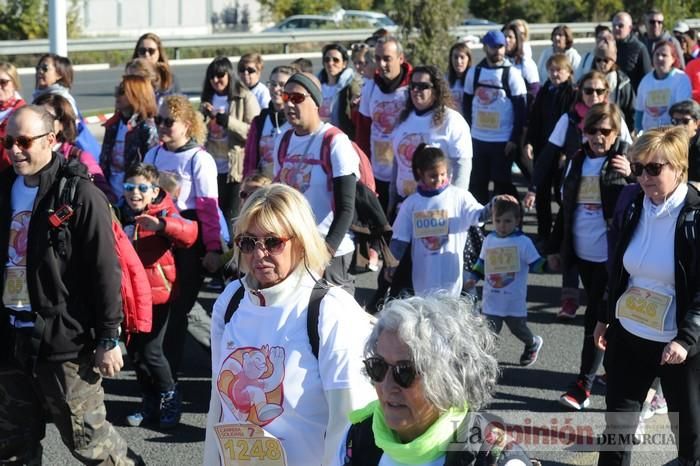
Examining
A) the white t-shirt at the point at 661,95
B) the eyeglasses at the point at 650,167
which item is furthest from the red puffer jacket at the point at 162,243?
the white t-shirt at the point at 661,95

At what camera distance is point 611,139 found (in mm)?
7059

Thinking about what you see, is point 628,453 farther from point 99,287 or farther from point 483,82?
point 483,82

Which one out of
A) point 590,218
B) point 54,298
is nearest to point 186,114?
point 54,298

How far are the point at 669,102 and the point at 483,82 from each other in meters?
1.82

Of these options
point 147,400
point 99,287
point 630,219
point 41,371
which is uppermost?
point 630,219

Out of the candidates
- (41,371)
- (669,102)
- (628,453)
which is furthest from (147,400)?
(669,102)

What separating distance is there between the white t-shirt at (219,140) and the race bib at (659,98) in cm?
417

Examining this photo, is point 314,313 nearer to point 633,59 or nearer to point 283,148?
point 283,148

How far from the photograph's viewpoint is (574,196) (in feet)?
23.8

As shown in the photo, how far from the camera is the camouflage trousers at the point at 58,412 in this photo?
5.04 metres

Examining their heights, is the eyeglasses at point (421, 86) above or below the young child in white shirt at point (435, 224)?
above

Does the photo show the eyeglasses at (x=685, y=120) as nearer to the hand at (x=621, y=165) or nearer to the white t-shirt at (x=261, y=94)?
the hand at (x=621, y=165)

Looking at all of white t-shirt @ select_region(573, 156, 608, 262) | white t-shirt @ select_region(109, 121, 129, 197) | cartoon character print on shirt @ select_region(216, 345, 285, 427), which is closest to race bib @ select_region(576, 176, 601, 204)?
white t-shirt @ select_region(573, 156, 608, 262)

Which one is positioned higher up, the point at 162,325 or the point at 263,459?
the point at 263,459
